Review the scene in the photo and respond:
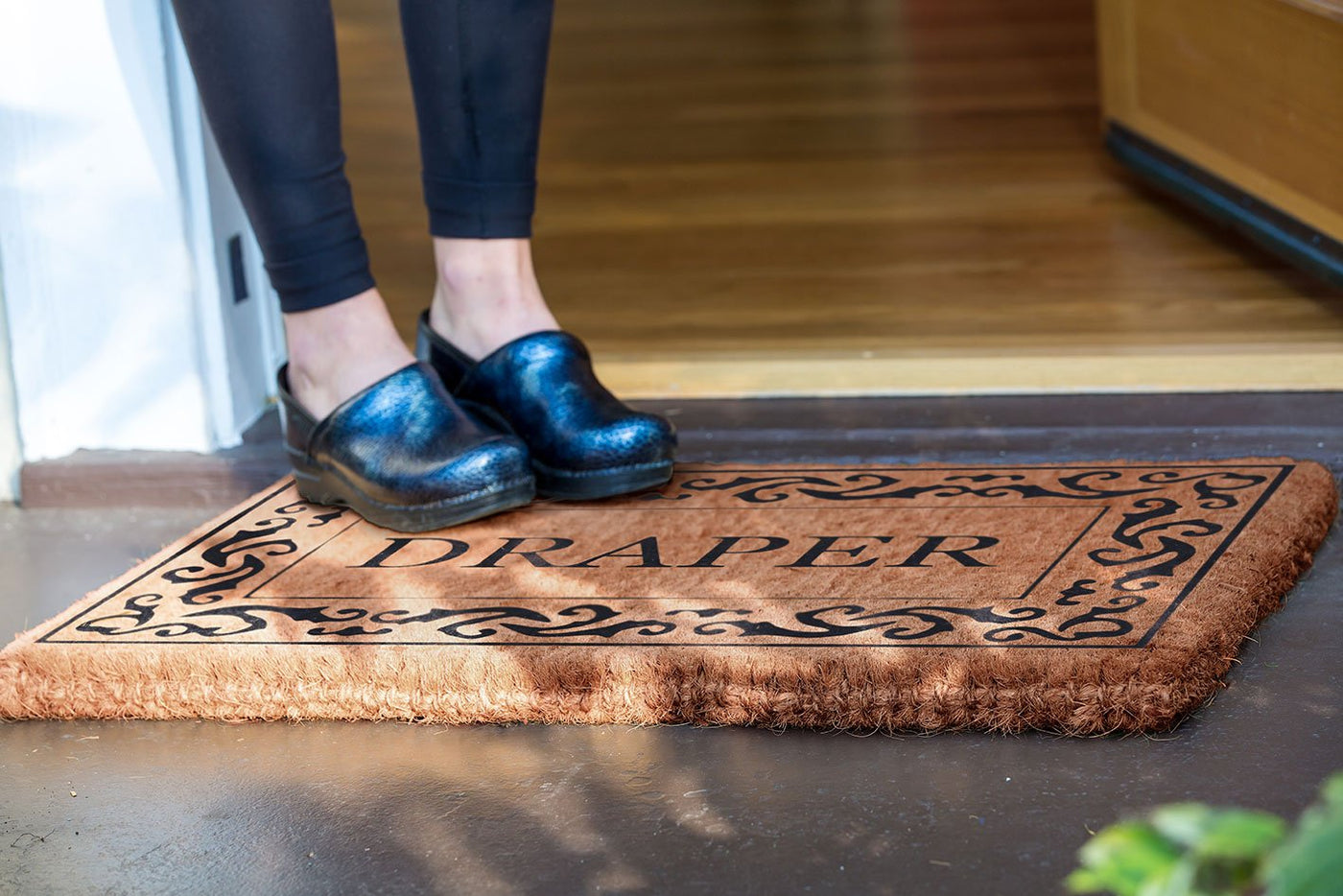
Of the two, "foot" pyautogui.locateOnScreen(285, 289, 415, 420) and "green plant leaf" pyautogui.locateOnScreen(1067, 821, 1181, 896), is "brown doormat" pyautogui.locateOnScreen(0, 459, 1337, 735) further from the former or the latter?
"green plant leaf" pyautogui.locateOnScreen(1067, 821, 1181, 896)

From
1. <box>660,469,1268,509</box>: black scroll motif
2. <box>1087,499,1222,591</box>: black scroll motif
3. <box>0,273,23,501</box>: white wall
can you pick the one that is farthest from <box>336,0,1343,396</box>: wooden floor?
<box>0,273,23,501</box>: white wall

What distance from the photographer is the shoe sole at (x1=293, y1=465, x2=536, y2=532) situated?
4.18 feet

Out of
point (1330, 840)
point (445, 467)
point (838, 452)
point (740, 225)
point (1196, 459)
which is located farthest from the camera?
point (740, 225)

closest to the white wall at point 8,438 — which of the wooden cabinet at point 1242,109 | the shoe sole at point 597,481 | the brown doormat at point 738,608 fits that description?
the brown doormat at point 738,608

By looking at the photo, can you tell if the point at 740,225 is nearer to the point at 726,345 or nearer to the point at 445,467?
the point at 726,345

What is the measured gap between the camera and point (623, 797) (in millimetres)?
869

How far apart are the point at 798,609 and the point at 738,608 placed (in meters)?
0.04

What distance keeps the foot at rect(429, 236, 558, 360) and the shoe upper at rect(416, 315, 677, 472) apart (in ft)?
0.08

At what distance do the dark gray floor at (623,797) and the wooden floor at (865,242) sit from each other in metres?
0.70

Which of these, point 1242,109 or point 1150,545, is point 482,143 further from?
A: point 1242,109

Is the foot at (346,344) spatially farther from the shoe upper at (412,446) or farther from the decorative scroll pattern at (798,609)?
the decorative scroll pattern at (798,609)

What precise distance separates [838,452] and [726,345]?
1.25 feet

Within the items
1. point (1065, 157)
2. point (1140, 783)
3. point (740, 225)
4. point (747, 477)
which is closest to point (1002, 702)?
point (1140, 783)

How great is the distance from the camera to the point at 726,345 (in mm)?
1842
